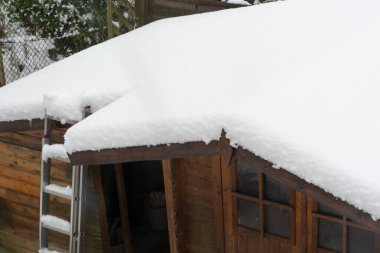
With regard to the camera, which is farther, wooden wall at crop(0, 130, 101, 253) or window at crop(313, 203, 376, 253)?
wooden wall at crop(0, 130, 101, 253)

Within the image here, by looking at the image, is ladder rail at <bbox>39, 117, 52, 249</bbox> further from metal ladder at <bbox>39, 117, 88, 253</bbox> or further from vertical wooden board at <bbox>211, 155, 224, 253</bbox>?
vertical wooden board at <bbox>211, 155, 224, 253</bbox>

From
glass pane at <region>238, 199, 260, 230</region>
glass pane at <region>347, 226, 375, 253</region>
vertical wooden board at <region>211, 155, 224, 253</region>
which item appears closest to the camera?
glass pane at <region>347, 226, 375, 253</region>

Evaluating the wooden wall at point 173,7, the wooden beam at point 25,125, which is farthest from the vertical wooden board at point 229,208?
the wooden wall at point 173,7

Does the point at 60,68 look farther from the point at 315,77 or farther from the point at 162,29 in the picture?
the point at 315,77

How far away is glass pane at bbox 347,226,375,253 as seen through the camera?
3.95m

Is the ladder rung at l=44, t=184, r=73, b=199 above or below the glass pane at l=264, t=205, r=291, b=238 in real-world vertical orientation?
above

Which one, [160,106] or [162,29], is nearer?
[160,106]

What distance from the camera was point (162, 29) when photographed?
20.0ft

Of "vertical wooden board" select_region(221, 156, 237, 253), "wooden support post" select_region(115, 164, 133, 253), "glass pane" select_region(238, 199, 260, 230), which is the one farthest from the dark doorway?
"glass pane" select_region(238, 199, 260, 230)

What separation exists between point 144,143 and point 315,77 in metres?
1.39

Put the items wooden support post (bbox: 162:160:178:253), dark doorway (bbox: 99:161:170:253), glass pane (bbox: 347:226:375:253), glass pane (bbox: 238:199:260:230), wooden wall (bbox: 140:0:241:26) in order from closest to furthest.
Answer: glass pane (bbox: 347:226:375:253) → glass pane (bbox: 238:199:260:230) → wooden support post (bbox: 162:160:178:253) → dark doorway (bbox: 99:161:170:253) → wooden wall (bbox: 140:0:241:26)

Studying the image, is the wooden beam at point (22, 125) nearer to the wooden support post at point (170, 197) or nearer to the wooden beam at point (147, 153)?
the wooden beam at point (147, 153)

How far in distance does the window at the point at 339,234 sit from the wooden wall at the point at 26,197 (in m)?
2.79

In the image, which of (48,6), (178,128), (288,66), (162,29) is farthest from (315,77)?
(48,6)
